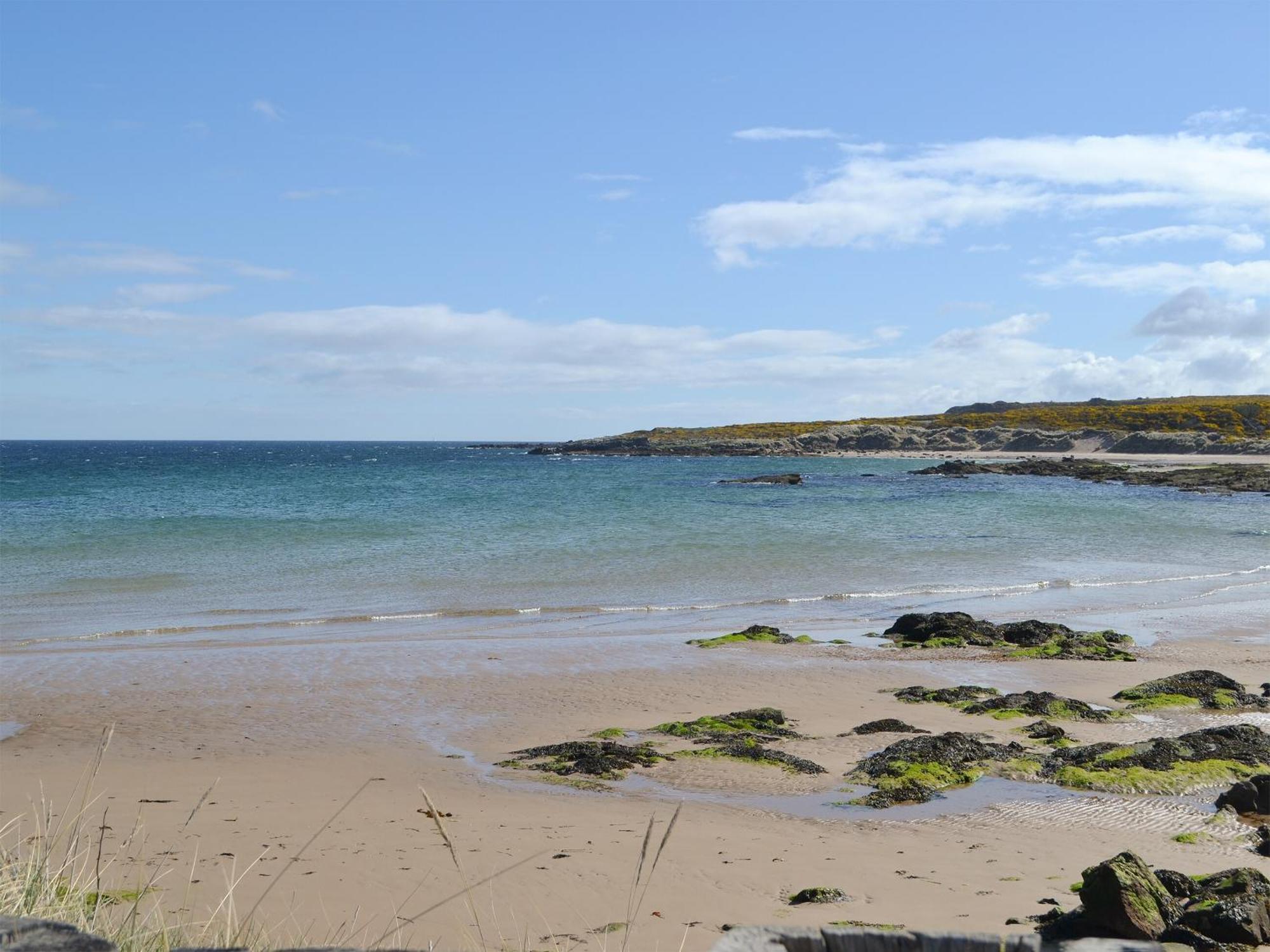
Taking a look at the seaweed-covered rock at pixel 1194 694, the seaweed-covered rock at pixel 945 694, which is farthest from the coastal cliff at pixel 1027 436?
the seaweed-covered rock at pixel 945 694

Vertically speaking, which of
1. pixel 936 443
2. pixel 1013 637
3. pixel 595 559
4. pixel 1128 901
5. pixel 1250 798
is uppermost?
pixel 936 443

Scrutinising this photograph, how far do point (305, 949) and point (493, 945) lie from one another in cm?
314

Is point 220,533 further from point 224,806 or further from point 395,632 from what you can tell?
point 224,806

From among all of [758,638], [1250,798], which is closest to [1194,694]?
[1250,798]

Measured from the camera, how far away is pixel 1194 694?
11.7m

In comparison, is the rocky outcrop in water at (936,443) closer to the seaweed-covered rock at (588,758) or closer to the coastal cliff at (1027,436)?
the coastal cliff at (1027,436)

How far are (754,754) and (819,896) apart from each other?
→ 3.41m

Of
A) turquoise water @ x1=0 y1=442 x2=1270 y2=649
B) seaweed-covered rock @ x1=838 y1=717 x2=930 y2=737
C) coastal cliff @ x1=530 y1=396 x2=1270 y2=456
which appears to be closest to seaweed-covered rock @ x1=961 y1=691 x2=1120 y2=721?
seaweed-covered rock @ x1=838 y1=717 x2=930 y2=737

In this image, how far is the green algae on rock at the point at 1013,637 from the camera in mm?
14742

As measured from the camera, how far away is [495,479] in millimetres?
71625

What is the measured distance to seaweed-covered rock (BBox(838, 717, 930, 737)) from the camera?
10242mm

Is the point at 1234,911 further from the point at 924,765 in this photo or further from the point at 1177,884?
the point at 924,765

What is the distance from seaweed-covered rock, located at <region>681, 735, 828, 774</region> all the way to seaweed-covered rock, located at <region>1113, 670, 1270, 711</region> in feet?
15.3

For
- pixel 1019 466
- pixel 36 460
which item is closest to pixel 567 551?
pixel 1019 466
